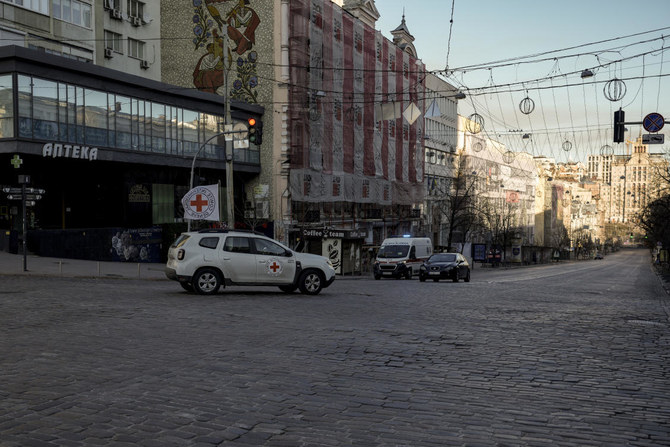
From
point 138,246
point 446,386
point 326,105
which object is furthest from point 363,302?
point 326,105

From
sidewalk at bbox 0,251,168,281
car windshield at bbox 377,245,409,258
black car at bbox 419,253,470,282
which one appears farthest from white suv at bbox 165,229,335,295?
car windshield at bbox 377,245,409,258

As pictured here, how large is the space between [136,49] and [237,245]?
35066 millimetres

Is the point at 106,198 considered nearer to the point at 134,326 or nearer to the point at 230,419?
the point at 134,326

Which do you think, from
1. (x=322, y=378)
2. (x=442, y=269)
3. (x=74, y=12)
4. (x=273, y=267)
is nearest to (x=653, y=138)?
(x=442, y=269)

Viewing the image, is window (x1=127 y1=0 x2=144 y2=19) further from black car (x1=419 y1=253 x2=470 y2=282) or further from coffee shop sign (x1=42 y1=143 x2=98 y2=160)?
black car (x1=419 y1=253 x2=470 y2=282)

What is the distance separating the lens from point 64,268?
86.7 feet

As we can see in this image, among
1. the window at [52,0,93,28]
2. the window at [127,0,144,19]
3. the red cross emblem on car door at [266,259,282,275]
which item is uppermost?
the window at [127,0,144,19]

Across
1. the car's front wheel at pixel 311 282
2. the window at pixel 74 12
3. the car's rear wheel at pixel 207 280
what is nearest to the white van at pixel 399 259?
the car's front wheel at pixel 311 282

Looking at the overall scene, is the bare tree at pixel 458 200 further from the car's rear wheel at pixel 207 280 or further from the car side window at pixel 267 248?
the car's rear wheel at pixel 207 280

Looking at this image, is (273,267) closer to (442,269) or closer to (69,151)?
(442,269)

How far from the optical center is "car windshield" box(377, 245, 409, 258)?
34.2 meters

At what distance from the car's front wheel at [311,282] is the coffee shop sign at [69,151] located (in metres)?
18.4

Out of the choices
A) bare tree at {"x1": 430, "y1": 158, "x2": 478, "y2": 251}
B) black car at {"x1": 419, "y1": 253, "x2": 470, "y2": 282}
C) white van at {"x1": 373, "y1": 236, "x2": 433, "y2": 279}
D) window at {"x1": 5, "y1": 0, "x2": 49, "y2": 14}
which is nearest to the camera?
black car at {"x1": 419, "y1": 253, "x2": 470, "y2": 282}

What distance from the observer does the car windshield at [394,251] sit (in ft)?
112
